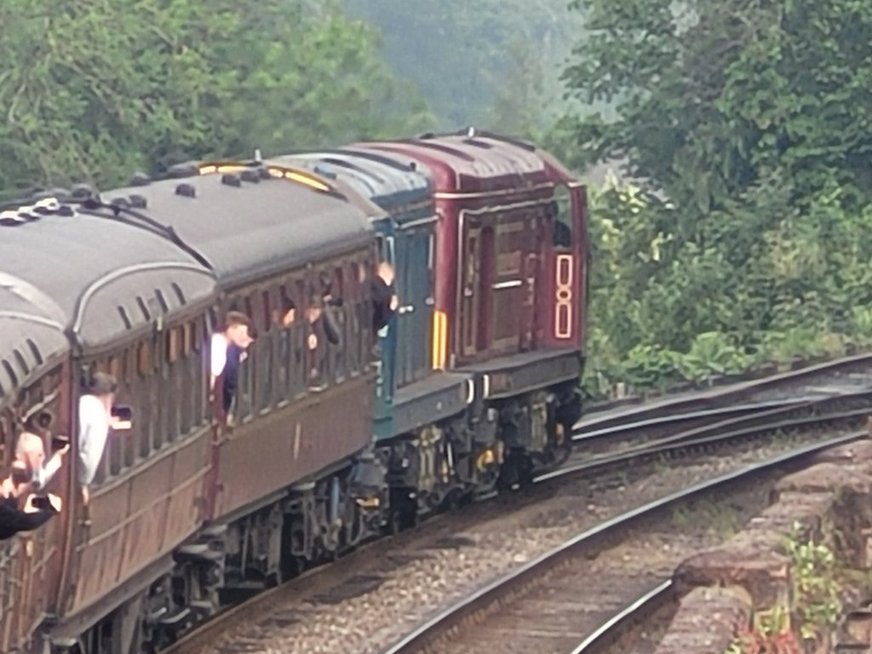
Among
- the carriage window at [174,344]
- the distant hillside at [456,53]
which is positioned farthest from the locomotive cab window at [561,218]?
the distant hillside at [456,53]

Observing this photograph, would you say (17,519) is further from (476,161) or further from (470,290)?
(476,161)

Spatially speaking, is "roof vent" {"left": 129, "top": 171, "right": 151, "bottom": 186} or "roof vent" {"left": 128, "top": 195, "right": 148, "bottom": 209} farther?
"roof vent" {"left": 129, "top": 171, "right": 151, "bottom": 186}

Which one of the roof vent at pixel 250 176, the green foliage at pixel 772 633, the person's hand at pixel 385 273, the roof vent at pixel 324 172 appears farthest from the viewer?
the roof vent at pixel 324 172

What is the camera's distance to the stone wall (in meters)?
9.31

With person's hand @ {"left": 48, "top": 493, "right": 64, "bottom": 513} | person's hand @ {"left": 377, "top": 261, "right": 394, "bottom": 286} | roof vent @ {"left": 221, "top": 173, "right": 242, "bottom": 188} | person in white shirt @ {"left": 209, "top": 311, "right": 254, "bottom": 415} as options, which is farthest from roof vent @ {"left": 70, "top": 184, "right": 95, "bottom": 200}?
person's hand @ {"left": 377, "top": 261, "right": 394, "bottom": 286}

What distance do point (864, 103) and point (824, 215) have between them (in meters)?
2.02

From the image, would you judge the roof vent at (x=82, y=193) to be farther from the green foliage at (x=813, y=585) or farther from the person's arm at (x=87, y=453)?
the green foliage at (x=813, y=585)

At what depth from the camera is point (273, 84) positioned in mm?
50031

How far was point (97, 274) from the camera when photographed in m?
11.8

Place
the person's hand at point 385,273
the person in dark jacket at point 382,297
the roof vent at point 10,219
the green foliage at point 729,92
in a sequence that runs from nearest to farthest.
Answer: the roof vent at point 10,219 → the person in dark jacket at point 382,297 → the person's hand at point 385,273 → the green foliage at point 729,92

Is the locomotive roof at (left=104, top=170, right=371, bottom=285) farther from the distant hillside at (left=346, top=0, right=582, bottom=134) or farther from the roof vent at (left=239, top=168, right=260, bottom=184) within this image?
the distant hillside at (left=346, top=0, right=582, bottom=134)

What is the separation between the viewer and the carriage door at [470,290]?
19797 mm

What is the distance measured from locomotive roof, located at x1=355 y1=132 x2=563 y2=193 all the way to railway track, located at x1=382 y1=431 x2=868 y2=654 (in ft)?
9.12

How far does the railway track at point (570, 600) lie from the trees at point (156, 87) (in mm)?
25593
